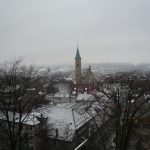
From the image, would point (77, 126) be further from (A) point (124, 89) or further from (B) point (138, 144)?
(A) point (124, 89)

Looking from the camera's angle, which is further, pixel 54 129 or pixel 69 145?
pixel 54 129

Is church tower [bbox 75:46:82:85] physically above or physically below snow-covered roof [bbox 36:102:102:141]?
above

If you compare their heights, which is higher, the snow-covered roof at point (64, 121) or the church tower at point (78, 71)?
the church tower at point (78, 71)

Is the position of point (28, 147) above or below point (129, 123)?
below

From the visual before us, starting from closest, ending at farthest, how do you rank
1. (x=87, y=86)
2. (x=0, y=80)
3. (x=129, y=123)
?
(x=129, y=123) → (x=0, y=80) → (x=87, y=86)

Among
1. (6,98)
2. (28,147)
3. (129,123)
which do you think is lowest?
(28,147)

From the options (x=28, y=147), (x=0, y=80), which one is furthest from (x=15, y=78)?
(x=28, y=147)

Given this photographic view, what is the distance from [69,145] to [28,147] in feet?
14.4

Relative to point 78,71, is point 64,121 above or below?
below

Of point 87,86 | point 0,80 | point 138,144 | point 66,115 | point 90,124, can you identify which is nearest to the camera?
point 0,80

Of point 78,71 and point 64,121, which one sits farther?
point 78,71

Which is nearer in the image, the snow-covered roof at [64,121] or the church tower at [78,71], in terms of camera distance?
the snow-covered roof at [64,121]

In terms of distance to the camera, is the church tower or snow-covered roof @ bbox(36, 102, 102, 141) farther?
the church tower

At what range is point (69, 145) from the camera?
21.7 meters
